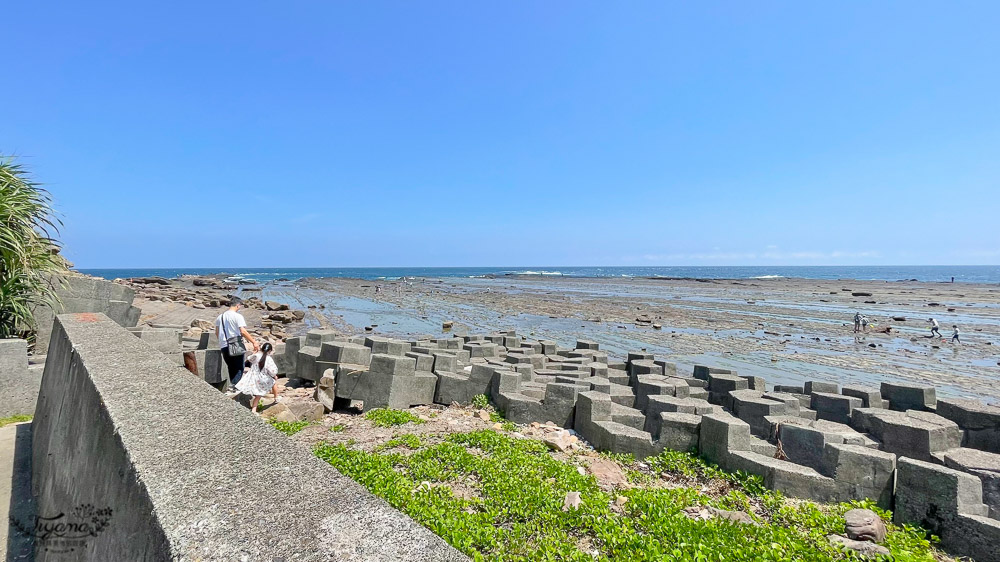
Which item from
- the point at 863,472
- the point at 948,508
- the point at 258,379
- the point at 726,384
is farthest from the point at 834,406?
the point at 258,379

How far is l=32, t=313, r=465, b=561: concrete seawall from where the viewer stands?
1397mm

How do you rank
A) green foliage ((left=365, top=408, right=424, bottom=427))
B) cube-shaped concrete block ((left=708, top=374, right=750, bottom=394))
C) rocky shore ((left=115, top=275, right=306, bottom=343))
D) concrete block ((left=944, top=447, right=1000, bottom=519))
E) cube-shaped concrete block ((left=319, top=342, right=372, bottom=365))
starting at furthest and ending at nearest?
rocky shore ((left=115, top=275, right=306, bottom=343)) < cube-shaped concrete block ((left=319, top=342, right=372, bottom=365)) < cube-shaped concrete block ((left=708, top=374, right=750, bottom=394)) < green foliage ((left=365, top=408, right=424, bottom=427)) < concrete block ((left=944, top=447, right=1000, bottom=519))

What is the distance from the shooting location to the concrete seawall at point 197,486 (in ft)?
4.58

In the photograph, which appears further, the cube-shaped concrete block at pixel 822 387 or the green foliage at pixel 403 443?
the cube-shaped concrete block at pixel 822 387

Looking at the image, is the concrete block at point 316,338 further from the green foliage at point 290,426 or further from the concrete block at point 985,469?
the concrete block at point 985,469

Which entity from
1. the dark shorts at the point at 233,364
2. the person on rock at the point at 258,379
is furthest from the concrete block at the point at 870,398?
the dark shorts at the point at 233,364

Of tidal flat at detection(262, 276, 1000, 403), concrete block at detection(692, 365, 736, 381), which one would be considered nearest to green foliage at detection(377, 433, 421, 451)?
concrete block at detection(692, 365, 736, 381)

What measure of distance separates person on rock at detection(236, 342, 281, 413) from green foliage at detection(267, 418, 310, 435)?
2.07ft

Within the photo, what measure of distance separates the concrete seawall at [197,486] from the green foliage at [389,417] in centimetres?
375

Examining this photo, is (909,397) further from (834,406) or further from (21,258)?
(21,258)

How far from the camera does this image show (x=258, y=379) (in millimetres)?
6797

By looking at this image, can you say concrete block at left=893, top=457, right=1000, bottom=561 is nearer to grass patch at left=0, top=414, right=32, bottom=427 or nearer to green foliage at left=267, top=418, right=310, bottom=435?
green foliage at left=267, top=418, right=310, bottom=435

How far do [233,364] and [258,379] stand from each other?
33.3 inches

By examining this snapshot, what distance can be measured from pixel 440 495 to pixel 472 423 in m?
2.55
